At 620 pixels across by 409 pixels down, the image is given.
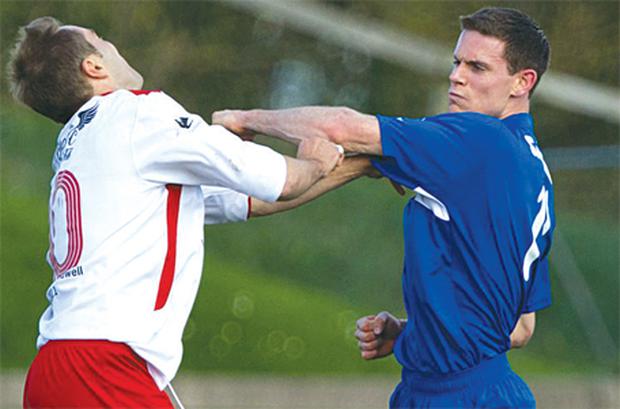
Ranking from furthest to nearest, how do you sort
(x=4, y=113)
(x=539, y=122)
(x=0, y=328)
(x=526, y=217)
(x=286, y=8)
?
(x=539, y=122)
(x=286, y=8)
(x=4, y=113)
(x=0, y=328)
(x=526, y=217)

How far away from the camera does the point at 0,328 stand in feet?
34.6

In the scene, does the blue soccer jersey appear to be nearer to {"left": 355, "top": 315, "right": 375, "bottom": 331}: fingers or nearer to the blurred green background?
{"left": 355, "top": 315, "right": 375, "bottom": 331}: fingers

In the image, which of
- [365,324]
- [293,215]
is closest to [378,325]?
[365,324]

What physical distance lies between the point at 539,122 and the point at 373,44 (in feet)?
22.4

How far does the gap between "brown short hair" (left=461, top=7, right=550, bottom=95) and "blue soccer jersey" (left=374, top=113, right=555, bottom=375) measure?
1.27ft

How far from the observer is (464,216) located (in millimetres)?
4531

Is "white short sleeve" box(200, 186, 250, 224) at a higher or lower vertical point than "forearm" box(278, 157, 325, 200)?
lower

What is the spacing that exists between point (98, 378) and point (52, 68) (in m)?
1.21

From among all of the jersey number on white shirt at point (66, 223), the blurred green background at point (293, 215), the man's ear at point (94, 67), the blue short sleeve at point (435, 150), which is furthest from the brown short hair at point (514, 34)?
the blurred green background at point (293, 215)

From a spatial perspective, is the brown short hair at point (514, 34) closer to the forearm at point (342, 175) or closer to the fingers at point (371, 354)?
the forearm at point (342, 175)

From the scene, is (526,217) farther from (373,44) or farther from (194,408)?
(373,44)

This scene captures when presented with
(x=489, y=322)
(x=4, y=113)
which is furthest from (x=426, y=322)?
(x=4, y=113)

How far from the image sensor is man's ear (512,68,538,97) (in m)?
4.91

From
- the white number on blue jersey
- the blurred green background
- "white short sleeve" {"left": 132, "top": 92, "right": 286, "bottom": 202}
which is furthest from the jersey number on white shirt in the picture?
the blurred green background
